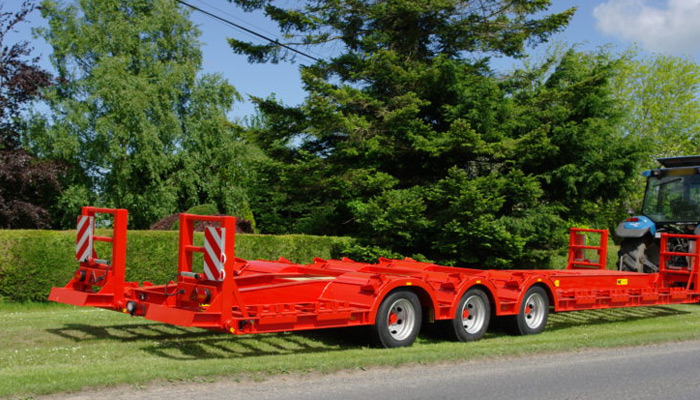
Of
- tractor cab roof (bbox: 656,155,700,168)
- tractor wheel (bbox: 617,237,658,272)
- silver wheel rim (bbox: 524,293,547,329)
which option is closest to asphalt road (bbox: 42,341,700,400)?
silver wheel rim (bbox: 524,293,547,329)

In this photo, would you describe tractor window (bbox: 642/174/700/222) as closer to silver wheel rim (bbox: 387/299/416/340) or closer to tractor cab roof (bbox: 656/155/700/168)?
tractor cab roof (bbox: 656/155/700/168)

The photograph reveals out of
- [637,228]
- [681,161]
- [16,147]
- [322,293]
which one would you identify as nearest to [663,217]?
[637,228]

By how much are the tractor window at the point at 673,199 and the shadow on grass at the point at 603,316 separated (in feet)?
6.57

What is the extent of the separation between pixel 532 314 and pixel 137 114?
78.6 ft

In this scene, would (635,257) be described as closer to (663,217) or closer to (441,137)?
(663,217)

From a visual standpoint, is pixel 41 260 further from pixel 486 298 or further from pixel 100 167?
pixel 100 167

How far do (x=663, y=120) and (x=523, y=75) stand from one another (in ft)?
66.8

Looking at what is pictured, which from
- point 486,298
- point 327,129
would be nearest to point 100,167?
point 327,129

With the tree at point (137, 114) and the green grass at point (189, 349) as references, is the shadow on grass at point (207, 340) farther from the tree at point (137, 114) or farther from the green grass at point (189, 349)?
the tree at point (137, 114)

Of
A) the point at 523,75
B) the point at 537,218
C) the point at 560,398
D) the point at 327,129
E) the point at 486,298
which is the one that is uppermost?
the point at 523,75

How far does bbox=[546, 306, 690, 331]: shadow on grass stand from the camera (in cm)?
1252

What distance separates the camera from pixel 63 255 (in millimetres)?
14883

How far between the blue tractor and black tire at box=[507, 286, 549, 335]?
12.5ft

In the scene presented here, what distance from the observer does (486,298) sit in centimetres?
1011
